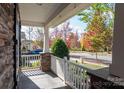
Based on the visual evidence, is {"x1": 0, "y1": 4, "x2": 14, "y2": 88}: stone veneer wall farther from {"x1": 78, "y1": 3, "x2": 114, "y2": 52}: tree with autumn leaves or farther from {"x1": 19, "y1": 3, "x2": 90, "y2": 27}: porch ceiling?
{"x1": 78, "y1": 3, "x2": 114, "y2": 52}: tree with autumn leaves

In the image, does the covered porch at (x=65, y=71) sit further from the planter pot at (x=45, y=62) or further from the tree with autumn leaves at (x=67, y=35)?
the tree with autumn leaves at (x=67, y=35)

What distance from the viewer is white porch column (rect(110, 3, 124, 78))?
4.78ft

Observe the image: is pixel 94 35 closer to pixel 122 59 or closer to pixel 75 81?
pixel 75 81

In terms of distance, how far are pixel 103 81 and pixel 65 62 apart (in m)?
3.21

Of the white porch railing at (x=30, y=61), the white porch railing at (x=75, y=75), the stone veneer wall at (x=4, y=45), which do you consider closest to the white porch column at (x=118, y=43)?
the stone veneer wall at (x=4, y=45)

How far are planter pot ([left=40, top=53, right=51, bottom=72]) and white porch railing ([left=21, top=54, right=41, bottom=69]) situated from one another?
756 millimetres

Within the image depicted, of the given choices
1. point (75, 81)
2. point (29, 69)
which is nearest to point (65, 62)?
point (75, 81)

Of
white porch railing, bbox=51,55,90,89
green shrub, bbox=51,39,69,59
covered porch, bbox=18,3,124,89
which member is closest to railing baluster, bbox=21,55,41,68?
covered porch, bbox=18,3,124,89

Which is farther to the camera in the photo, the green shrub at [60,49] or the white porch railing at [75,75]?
the green shrub at [60,49]

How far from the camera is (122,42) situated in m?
1.46

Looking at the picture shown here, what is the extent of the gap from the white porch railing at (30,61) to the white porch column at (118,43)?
641cm

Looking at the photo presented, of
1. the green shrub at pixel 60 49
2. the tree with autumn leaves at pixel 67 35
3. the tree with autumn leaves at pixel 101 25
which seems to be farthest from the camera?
the tree with autumn leaves at pixel 67 35

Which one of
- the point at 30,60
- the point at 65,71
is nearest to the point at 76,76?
the point at 65,71

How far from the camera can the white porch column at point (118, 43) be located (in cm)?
146
